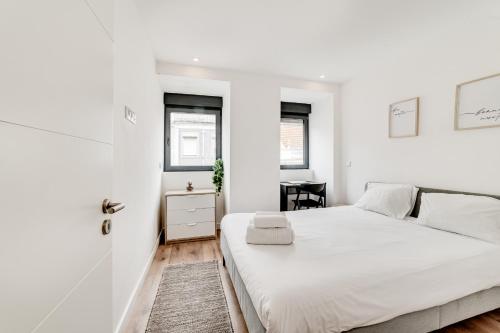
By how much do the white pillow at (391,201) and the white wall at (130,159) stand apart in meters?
2.74

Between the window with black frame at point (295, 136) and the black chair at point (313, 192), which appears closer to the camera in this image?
the black chair at point (313, 192)

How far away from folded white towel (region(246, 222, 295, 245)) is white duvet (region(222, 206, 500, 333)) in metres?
0.04

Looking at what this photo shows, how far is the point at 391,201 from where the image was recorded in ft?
8.40

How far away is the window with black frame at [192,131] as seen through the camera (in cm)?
377

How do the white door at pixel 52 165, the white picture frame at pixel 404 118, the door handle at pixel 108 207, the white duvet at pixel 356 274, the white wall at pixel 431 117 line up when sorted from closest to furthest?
the white door at pixel 52 165 < the door handle at pixel 108 207 < the white duvet at pixel 356 274 < the white wall at pixel 431 117 < the white picture frame at pixel 404 118

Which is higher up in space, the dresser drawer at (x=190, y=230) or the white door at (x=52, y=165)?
the white door at (x=52, y=165)

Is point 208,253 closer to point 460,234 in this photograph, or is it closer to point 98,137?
point 98,137

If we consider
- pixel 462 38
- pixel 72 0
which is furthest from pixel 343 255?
pixel 462 38

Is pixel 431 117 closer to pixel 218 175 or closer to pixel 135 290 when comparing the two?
pixel 218 175

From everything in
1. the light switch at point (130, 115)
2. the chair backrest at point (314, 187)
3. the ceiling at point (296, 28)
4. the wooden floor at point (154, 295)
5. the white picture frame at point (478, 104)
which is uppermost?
the ceiling at point (296, 28)

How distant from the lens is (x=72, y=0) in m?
0.63

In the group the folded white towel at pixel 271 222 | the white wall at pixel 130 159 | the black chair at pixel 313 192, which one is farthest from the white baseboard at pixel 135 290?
the black chair at pixel 313 192

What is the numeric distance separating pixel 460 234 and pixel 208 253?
2697 mm

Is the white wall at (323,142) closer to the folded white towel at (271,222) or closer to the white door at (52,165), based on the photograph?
the folded white towel at (271,222)
